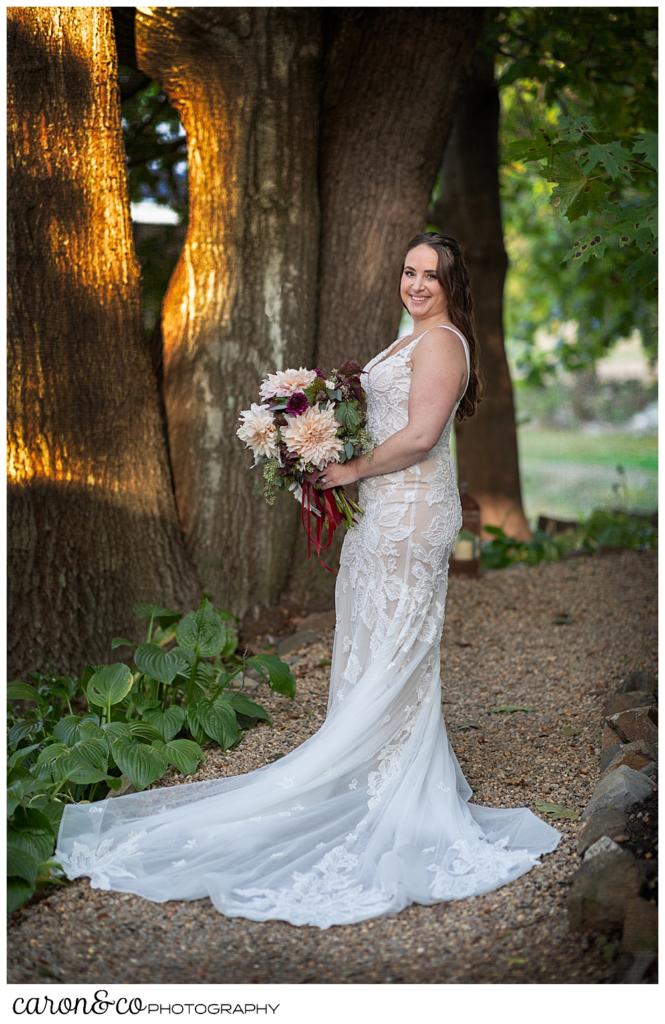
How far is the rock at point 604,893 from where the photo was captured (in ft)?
10.2

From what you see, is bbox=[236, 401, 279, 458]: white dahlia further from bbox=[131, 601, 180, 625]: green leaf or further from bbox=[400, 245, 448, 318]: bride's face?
bbox=[131, 601, 180, 625]: green leaf

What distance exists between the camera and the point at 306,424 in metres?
3.69

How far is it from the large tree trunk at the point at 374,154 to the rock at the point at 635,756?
2.29 meters

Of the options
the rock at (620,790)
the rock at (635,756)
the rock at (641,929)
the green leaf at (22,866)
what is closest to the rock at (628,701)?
the rock at (635,756)

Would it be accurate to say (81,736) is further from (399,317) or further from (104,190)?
(399,317)

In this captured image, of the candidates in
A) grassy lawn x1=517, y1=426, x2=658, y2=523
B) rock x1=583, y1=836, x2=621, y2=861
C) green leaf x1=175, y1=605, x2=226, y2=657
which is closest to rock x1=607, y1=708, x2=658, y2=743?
rock x1=583, y1=836, x2=621, y2=861

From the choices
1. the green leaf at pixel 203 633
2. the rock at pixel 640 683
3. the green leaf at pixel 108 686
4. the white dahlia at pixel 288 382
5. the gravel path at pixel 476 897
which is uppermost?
the white dahlia at pixel 288 382

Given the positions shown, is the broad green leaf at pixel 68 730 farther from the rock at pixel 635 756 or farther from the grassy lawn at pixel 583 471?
the grassy lawn at pixel 583 471

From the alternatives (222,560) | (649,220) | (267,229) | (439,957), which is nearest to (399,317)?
(267,229)

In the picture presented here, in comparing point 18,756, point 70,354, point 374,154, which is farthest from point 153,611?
point 374,154

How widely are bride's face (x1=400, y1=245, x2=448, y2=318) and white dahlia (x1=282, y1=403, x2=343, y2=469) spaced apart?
0.51 metres

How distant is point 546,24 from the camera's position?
768cm

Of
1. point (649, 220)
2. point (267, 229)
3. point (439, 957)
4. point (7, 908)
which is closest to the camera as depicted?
point (439, 957)

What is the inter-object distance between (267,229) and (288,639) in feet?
7.24
